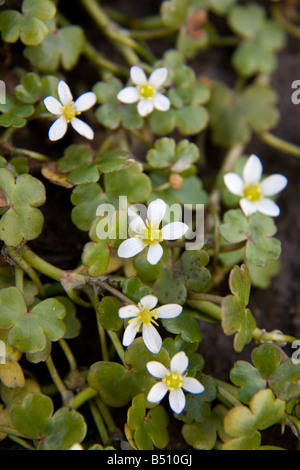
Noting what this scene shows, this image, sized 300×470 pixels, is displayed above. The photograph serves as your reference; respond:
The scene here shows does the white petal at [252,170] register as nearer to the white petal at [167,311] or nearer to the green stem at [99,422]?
the white petal at [167,311]

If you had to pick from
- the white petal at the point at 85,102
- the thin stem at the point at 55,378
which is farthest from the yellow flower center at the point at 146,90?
the thin stem at the point at 55,378

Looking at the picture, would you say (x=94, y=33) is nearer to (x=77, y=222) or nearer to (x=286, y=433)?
(x=77, y=222)

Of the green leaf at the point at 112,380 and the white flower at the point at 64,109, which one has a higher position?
the white flower at the point at 64,109

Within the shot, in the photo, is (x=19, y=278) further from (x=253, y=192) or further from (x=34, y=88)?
(x=253, y=192)

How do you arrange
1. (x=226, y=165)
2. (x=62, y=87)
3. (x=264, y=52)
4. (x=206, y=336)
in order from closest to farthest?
(x=62, y=87), (x=206, y=336), (x=226, y=165), (x=264, y=52)

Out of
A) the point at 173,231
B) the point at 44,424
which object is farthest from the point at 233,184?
the point at 44,424

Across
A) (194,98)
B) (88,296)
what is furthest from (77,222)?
(194,98)
